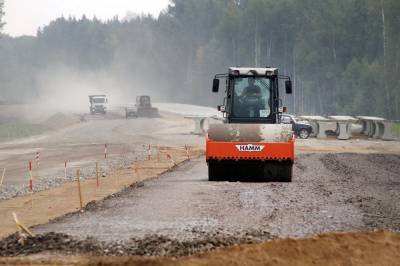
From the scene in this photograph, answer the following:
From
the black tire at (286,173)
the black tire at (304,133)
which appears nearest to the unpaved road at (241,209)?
the black tire at (286,173)

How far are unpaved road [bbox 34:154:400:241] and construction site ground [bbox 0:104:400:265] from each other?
0.07 feet

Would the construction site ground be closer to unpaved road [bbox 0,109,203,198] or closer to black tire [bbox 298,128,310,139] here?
unpaved road [bbox 0,109,203,198]

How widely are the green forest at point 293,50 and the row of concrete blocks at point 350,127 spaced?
21.1 metres

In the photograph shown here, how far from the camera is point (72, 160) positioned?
40219 millimetres

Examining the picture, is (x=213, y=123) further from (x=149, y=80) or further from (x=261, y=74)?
(x=149, y=80)

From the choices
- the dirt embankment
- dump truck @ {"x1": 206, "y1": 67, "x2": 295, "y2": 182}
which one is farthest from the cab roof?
the dirt embankment

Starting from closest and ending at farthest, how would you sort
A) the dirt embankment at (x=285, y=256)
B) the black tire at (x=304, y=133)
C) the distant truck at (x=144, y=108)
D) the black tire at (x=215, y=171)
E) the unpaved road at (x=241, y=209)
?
the dirt embankment at (x=285, y=256), the unpaved road at (x=241, y=209), the black tire at (x=215, y=171), the black tire at (x=304, y=133), the distant truck at (x=144, y=108)

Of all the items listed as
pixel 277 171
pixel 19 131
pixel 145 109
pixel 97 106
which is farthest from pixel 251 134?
pixel 97 106

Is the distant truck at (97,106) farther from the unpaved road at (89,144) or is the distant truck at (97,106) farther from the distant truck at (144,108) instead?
the unpaved road at (89,144)

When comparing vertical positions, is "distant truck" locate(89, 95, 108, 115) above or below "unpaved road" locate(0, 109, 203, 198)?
above

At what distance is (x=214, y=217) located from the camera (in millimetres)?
13750

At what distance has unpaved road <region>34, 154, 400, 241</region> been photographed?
40.5ft

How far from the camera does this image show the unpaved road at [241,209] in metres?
12.3

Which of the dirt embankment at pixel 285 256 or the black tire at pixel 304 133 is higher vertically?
the dirt embankment at pixel 285 256
